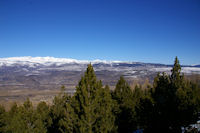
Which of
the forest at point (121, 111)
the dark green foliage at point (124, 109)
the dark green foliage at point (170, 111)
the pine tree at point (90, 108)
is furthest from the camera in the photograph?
the dark green foliage at point (124, 109)

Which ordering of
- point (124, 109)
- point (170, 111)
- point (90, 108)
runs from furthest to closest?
point (124, 109)
point (170, 111)
point (90, 108)

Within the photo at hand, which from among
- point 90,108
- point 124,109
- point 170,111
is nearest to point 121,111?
point 124,109

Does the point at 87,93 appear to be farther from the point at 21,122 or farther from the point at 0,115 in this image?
the point at 0,115

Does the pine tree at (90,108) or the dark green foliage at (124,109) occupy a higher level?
the pine tree at (90,108)

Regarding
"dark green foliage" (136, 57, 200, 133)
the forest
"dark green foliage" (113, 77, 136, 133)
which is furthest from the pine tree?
"dark green foliage" (113, 77, 136, 133)

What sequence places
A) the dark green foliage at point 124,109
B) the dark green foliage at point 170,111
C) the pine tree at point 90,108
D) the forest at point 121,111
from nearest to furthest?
the pine tree at point 90,108
the forest at point 121,111
the dark green foliage at point 170,111
the dark green foliage at point 124,109

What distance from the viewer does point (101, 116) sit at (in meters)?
13.9

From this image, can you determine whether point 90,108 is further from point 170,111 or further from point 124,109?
point 124,109

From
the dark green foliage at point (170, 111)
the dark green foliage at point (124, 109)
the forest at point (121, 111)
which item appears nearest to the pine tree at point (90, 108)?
the forest at point (121, 111)

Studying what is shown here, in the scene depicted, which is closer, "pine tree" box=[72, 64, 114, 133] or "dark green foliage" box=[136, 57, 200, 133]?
"pine tree" box=[72, 64, 114, 133]

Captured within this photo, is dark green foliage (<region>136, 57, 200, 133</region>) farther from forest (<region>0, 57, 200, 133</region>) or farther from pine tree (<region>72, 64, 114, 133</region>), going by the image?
pine tree (<region>72, 64, 114, 133</region>)

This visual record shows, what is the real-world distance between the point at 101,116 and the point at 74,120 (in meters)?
2.12

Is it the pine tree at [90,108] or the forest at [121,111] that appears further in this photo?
the forest at [121,111]

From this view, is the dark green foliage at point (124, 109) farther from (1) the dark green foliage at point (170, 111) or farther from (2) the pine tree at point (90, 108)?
(2) the pine tree at point (90, 108)
